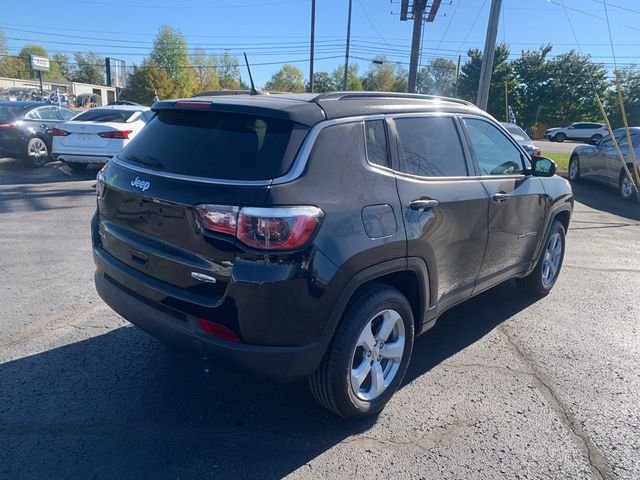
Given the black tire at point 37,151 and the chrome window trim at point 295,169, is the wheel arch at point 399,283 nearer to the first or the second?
the chrome window trim at point 295,169

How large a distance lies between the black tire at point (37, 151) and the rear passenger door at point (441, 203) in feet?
37.7

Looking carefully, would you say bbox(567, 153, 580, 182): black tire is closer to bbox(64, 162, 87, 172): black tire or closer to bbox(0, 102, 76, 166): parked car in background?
bbox(64, 162, 87, 172): black tire

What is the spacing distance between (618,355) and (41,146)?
12814 millimetres

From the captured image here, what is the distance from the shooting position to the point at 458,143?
3.64 m

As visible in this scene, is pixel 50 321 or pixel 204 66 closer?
pixel 50 321

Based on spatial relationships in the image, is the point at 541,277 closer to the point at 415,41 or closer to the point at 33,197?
the point at 33,197

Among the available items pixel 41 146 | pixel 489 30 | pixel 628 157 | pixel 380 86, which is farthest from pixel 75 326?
pixel 380 86

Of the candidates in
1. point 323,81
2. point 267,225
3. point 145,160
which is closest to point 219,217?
point 267,225

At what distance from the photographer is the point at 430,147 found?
3.36m

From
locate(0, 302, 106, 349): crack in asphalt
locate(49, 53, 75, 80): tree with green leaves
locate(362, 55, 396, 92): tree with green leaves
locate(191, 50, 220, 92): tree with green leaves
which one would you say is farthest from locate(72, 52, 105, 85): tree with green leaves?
locate(0, 302, 106, 349): crack in asphalt

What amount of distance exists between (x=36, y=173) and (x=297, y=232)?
37.7 feet

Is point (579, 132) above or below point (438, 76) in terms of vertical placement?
below

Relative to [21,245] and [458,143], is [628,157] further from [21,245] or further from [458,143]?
[21,245]

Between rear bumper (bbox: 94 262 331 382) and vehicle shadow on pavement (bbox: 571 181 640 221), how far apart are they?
30.7ft
